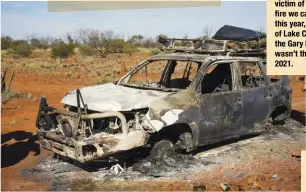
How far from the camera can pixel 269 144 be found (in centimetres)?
775

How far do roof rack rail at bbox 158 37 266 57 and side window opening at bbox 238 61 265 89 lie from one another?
21 centimetres

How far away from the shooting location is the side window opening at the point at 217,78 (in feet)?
24.9

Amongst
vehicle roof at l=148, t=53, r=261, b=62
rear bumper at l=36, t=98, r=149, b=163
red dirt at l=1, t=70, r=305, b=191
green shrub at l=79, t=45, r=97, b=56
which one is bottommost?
red dirt at l=1, t=70, r=305, b=191

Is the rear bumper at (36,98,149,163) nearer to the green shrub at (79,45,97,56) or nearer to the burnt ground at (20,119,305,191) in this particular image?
the burnt ground at (20,119,305,191)

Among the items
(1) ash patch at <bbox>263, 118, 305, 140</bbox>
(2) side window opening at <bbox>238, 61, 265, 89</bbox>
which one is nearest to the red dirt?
(1) ash patch at <bbox>263, 118, 305, 140</bbox>

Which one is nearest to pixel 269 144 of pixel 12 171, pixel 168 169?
pixel 168 169

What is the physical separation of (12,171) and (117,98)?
1.99 meters

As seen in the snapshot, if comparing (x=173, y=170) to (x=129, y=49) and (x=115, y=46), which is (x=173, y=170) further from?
(x=115, y=46)

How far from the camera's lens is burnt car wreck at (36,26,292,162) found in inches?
227

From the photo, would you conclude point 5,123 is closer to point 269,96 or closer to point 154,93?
point 154,93

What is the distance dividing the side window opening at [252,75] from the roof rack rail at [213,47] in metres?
0.21

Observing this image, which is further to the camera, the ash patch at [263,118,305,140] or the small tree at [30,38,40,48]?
the small tree at [30,38,40,48]

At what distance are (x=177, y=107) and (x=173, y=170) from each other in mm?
922

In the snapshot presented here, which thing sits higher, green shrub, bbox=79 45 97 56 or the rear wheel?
green shrub, bbox=79 45 97 56
